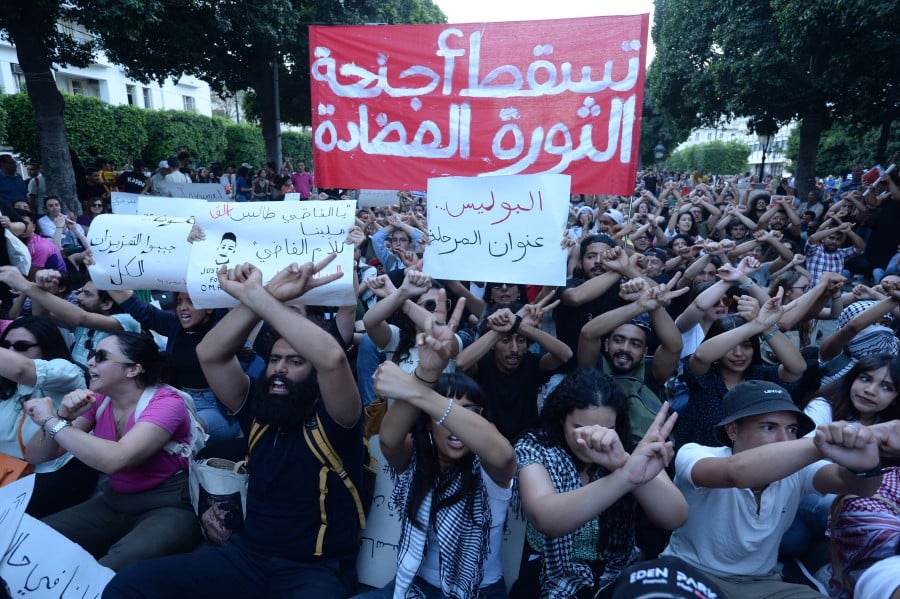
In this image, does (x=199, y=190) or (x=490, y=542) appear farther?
(x=199, y=190)

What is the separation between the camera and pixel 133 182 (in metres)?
11.0

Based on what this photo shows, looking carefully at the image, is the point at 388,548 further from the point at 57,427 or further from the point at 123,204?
the point at 123,204

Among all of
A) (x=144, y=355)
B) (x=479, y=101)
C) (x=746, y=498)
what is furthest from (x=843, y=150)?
(x=144, y=355)

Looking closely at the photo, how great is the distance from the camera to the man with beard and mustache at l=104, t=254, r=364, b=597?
242 cm

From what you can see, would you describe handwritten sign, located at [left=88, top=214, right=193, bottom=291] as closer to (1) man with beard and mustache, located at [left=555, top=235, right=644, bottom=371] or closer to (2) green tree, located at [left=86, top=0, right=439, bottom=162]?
(1) man with beard and mustache, located at [left=555, top=235, right=644, bottom=371]

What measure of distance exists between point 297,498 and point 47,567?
3.81 ft

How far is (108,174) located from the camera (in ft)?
40.3

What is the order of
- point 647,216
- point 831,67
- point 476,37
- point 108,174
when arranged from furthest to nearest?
point 831,67 < point 108,174 < point 647,216 < point 476,37

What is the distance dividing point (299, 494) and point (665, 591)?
1760 mm

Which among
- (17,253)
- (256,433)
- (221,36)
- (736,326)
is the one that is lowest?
(256,433)

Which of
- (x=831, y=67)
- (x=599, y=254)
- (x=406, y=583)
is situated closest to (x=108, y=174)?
(x=599, y=254)

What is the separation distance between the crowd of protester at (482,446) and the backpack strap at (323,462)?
0.01 meters

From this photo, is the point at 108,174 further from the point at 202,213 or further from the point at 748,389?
the point at 748,389

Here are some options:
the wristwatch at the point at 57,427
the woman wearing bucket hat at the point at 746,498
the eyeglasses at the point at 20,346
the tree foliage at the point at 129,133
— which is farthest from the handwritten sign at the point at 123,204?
the tree foliage at the point at 129,133
